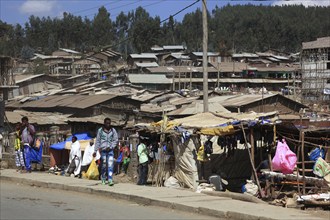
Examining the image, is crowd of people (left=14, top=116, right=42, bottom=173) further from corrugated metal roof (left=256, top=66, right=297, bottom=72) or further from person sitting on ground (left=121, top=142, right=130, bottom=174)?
corrugated metal roof (left=256, top=66, right=297, bottom=72)

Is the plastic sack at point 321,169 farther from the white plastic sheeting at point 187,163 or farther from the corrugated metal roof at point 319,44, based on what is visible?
the corrugated metal roof at point 319,44

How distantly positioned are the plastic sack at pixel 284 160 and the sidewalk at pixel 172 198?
1437 mm

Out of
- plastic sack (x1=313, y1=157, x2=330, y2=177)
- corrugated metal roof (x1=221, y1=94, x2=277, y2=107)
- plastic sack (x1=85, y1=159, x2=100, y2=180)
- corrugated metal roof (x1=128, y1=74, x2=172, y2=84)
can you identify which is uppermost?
corrugated metal roof (x1=128, y1=74, x2=172, y2=84)

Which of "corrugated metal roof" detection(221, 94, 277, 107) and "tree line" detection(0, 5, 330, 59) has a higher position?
"tree line" detection(0, 5, 330, 59)

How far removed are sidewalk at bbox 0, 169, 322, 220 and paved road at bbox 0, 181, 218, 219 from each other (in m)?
0.21

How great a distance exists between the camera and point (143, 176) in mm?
15133

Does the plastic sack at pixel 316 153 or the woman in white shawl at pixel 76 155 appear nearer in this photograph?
the plastic sack at pixel 316 153

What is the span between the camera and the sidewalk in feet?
32.2

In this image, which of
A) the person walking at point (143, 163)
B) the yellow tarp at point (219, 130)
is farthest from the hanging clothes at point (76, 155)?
the yellow tarp at point (219, 130)

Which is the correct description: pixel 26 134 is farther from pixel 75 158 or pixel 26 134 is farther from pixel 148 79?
pixel 148 79

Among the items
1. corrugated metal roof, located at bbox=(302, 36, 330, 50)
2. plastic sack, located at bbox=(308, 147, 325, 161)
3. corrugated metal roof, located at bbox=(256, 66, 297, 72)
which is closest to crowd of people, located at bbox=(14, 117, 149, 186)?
plastic sack, located at bbox=(308, 147, 325, 161)

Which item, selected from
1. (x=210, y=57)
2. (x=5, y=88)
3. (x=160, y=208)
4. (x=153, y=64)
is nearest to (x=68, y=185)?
(x=160, y=208)

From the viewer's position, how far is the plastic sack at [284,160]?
473 inches

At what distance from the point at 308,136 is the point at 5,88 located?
37420 millimetres
